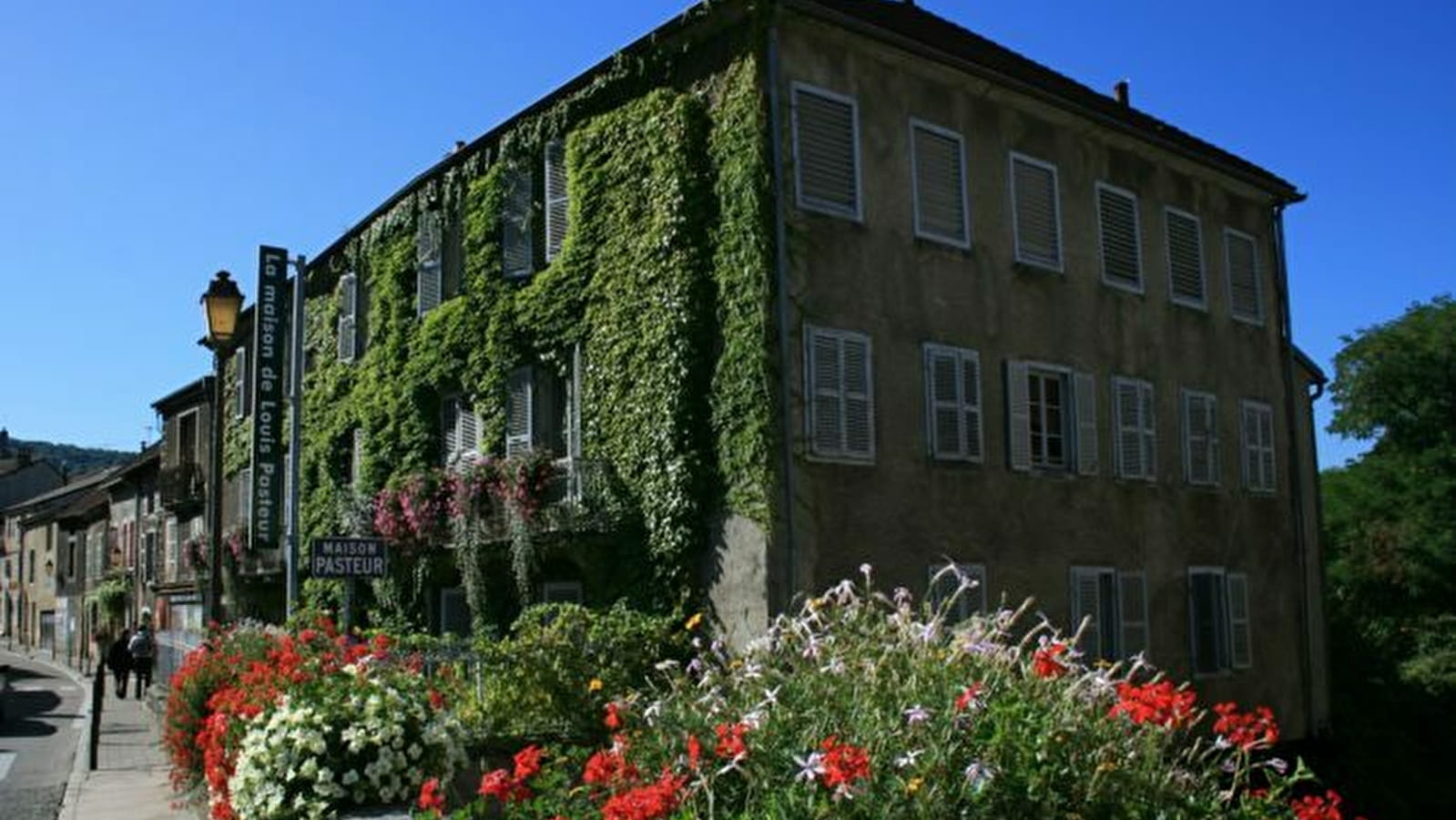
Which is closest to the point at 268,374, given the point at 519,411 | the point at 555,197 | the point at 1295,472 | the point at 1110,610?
the point at 519,411

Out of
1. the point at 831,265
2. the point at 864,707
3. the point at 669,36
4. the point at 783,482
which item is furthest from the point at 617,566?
the point at 864,707

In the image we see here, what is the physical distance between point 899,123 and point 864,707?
1209cm

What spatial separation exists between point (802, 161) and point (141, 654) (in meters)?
19.6

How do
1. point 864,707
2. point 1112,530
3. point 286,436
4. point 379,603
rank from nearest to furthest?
point 864,707, point 1112,530, point 379,603, point 286,436

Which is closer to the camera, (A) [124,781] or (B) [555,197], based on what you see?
(A) [124,781]

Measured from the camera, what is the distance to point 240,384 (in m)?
28.7

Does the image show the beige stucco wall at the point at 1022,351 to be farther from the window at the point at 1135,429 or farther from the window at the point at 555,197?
the window at the point at 555,197

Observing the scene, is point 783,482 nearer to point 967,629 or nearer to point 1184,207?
point 967,629

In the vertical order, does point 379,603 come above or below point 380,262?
below

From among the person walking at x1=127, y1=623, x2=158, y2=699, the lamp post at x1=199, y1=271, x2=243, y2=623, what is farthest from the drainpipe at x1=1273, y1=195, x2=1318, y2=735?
the person walking at x1=127, y1=623, x2=158, y2=699

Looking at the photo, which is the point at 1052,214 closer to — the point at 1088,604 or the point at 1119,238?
the point at 1119,238

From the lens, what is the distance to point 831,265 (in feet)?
50.2

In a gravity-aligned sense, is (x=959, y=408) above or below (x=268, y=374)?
below

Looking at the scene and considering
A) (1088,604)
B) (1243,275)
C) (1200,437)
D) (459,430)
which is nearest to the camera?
(1088,604)
